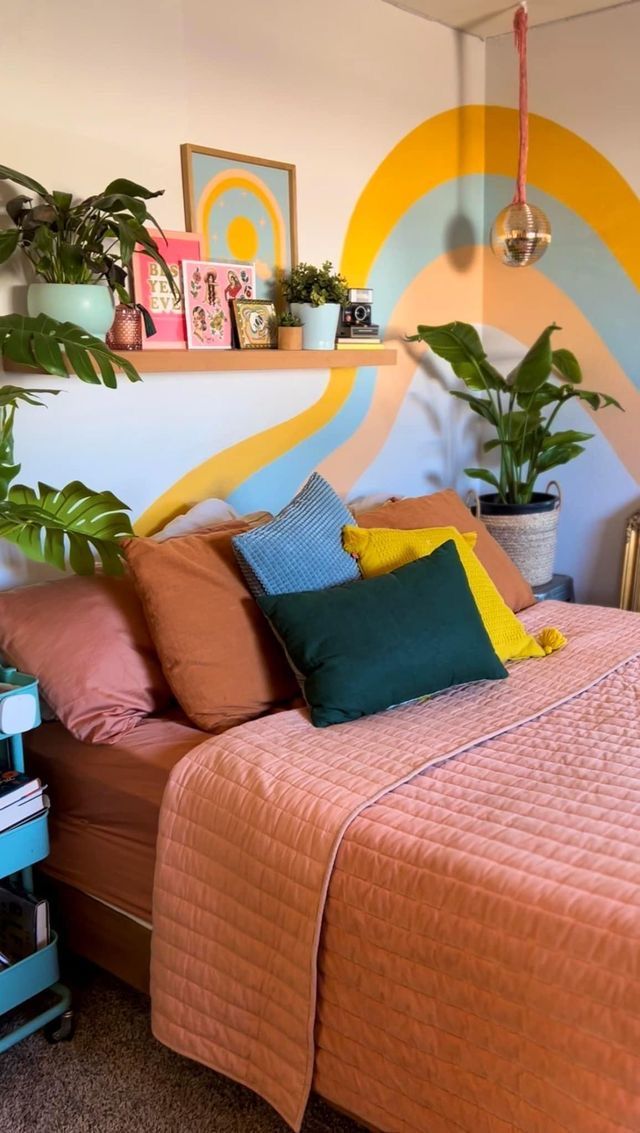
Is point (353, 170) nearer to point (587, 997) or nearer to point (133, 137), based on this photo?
point (133, 137)

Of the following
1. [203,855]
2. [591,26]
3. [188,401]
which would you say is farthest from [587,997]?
[591,26]

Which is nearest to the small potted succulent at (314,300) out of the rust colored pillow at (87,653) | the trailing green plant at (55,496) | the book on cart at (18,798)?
the trailing green plant at (55,496)

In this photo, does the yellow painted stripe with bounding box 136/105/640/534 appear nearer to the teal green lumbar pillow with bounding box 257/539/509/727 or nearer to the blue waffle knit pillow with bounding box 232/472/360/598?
the blue waffle knit pillow with bounding box 232/472/360/598

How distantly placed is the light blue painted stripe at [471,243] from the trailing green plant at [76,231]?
1.07 metres

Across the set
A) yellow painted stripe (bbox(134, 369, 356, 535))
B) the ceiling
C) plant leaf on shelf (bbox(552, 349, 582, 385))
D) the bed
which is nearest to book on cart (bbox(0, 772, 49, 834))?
the bed

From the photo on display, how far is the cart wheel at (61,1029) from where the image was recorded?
1.87 m

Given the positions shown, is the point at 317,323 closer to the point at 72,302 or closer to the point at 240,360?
the point at 240,360

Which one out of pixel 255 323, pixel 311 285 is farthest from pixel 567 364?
pixel 255 323

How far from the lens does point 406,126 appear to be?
10.4 feet

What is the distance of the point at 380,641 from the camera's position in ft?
6.34

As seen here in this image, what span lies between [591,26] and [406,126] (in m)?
0.72

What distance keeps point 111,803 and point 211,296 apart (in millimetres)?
1400

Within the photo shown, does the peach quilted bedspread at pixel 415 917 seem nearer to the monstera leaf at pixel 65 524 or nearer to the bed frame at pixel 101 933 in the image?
the bed frame at pixel 101 933

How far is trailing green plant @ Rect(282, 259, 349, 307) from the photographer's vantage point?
2.73 meters
